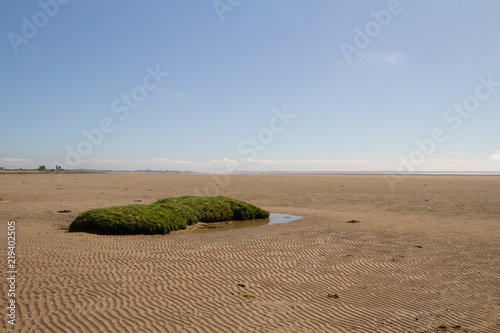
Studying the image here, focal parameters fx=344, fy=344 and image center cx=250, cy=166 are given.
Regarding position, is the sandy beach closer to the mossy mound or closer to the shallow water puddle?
the mossy mound

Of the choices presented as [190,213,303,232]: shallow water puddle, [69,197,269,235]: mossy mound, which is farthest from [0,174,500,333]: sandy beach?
[190,213,303,232]: shallow water puddle

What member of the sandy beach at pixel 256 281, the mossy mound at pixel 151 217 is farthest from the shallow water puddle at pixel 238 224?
the sandy beach at pixel 256 281

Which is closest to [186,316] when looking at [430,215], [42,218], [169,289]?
[169,289]

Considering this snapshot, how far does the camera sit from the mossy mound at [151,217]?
11930 millimetres

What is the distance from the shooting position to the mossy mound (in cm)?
1193

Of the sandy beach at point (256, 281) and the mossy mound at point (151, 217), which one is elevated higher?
the mossy mound at point (151, 217)

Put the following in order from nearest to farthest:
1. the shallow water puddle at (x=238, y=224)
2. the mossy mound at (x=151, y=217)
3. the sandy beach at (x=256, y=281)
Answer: the sandy beach at (x=256, y=281) → the mossy mound at (x=151, y=217) → the shallow water puddle at (x=238, y=224)

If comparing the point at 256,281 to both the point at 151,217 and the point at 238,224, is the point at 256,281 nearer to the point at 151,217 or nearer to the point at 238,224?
the point at 151,217

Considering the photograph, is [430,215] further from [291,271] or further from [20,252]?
[20,252]

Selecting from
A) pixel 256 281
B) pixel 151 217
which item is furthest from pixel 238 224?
pixel 256 281

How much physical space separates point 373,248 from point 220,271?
16.8 feet

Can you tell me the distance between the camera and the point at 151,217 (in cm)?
1256

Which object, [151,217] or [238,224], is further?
[238,224]

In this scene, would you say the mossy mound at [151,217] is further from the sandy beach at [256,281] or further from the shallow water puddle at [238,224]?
the sandy beach at [256,281]
